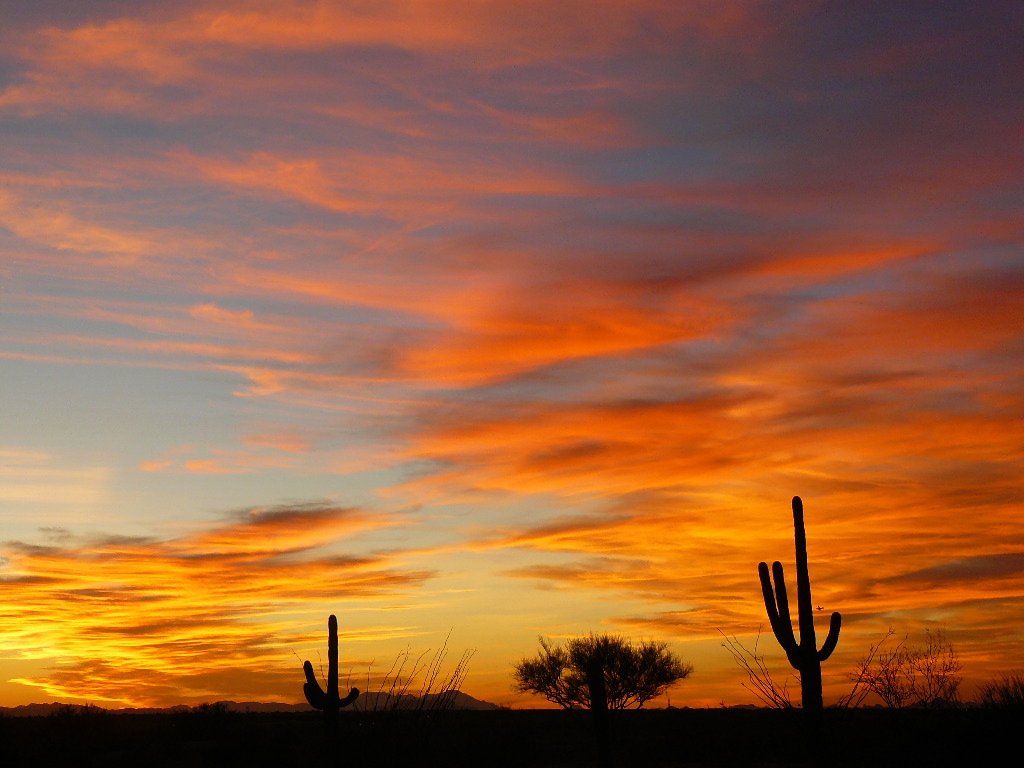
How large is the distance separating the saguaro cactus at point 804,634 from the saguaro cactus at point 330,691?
940 cm

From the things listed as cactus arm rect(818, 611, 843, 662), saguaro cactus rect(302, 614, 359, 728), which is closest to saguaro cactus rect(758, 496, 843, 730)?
cactus arm rect(818, 611, 843, 662)

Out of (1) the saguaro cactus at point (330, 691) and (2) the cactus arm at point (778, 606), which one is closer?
(2) the cactus arm at point (778, 606)

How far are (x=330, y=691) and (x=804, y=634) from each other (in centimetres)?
1012

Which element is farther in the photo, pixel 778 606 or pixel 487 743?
pixel 487 743

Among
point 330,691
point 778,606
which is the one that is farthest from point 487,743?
point 778,606

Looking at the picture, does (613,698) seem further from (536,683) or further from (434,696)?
(434,696)

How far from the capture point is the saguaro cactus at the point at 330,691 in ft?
72.7

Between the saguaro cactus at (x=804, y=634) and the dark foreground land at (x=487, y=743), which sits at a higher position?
the saguaro cactus at (x=804, y=634)

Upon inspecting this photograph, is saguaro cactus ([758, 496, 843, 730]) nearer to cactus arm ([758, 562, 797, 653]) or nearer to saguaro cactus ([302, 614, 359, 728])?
cactus arm ([758, 562, 797, 653])

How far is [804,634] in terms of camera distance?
59.2ft

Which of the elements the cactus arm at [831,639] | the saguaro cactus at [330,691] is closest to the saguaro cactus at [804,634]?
the cactus arm at [831,639]

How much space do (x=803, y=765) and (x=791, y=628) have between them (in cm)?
1062

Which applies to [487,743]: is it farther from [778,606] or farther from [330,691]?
[778,606]

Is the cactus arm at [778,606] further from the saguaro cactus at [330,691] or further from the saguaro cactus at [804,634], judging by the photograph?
the saguaro cactus at [330,691]
